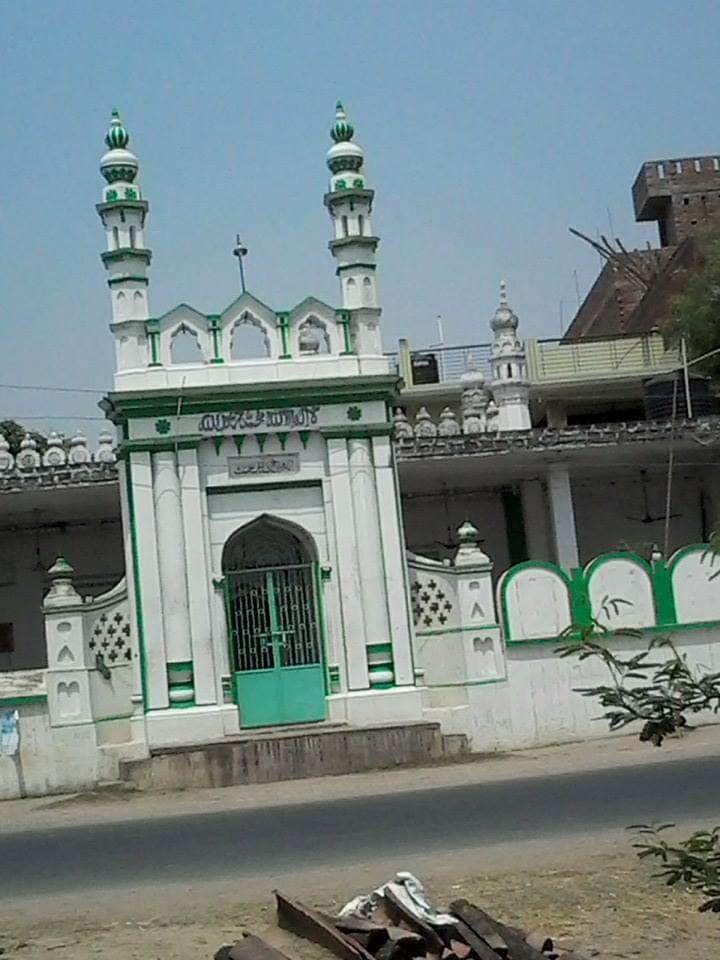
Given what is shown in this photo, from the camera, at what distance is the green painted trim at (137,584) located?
16672 mm

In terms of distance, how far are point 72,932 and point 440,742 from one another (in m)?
8.74

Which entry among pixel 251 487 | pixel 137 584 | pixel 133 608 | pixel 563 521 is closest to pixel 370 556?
pixel 251 487

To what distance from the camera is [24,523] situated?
22562 mm

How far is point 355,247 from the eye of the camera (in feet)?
58.3

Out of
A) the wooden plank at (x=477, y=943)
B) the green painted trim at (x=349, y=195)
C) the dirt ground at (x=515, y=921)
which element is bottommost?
the dirt ground at (x=515, y=921)

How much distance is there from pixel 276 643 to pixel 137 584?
1.87 m

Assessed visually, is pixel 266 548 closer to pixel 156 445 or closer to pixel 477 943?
pixel 156 445

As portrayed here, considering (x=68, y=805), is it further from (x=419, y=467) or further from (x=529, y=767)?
(x=419, y=467)

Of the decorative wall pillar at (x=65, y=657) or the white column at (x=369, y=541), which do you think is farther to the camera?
the white column at (x=369, y=541)

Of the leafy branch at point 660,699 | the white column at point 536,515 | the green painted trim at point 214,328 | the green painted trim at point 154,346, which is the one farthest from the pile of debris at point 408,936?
the white column at point 536,515

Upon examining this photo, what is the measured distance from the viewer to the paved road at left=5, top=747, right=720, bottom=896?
33.4ft

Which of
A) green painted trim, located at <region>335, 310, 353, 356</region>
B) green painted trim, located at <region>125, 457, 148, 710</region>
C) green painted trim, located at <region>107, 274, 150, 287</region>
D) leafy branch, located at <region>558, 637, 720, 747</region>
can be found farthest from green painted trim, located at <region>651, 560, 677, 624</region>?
leafy branch, located at <region>558, 637, 720, 747</region>

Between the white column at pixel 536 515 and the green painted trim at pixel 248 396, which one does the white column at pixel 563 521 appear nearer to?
the white column at pixel 536 515

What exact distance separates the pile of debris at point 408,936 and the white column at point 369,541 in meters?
10.0
